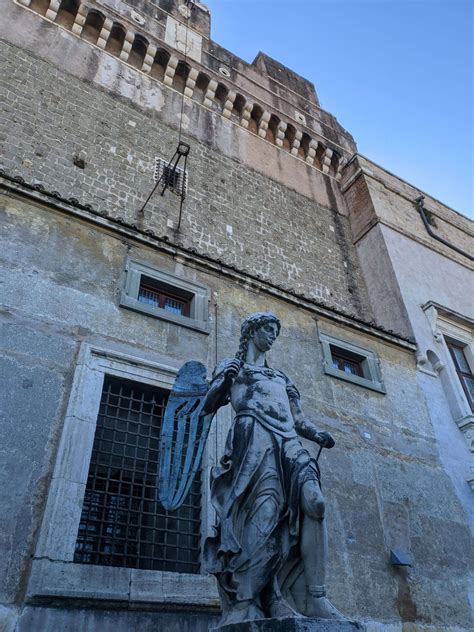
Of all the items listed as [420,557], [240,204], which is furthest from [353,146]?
[420,557]

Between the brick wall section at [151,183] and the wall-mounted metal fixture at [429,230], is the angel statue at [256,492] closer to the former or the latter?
the brick wall section at [151,183]

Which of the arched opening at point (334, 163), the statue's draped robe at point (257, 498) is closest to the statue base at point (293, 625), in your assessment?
the statue's draped robe at point (257, 498)

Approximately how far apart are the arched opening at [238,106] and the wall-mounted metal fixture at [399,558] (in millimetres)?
11052

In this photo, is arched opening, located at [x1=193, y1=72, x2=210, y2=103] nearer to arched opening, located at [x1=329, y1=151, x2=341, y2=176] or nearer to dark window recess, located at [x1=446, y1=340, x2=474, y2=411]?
arched opening, located at [x1=329, y1=151, x2=341, y2=176]

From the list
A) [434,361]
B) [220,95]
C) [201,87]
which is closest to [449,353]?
[434,361]

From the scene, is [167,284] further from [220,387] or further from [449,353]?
[449,353]

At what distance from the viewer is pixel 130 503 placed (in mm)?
5754

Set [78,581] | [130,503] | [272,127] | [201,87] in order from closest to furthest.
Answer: [78,581] → [130,503] → [201,87] → [272,127]

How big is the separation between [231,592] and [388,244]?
10.4 meters

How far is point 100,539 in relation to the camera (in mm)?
5465

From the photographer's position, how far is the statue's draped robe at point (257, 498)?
347 centimetres

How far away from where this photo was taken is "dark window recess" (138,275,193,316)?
771 centimetres

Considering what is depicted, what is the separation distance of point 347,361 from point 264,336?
505 cm

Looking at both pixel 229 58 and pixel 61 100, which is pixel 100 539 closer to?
pixel 61 100
